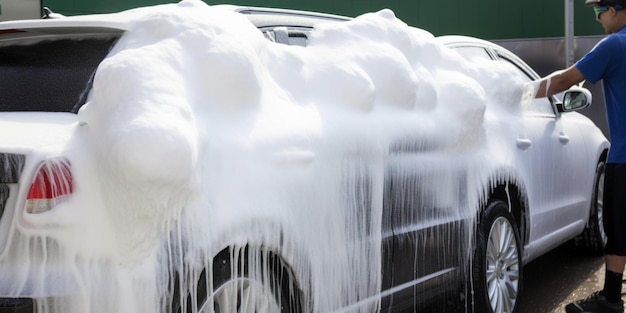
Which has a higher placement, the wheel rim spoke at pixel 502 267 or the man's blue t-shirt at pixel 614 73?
the man's blue t-shirt at pixel 614 73

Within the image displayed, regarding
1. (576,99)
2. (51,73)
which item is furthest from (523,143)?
(51,73)

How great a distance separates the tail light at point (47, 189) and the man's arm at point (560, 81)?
135 inches

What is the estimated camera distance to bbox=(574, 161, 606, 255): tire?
6.75 meters

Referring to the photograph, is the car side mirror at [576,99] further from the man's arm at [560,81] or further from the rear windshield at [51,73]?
the rear windshield at [51,73]

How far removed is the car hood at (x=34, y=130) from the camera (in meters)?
2.68

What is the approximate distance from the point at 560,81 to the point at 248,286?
288cm

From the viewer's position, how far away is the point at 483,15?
48.8 ft

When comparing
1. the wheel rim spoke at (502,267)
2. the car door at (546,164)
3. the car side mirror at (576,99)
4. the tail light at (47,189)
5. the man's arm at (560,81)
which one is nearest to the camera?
the tail light at (47,189)

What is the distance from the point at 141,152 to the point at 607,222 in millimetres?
3325

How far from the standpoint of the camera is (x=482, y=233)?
4520 mm

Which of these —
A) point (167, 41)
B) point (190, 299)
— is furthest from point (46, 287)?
point (167, 41)

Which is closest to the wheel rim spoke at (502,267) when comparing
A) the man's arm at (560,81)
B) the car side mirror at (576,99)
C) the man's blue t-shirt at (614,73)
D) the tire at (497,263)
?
the tire at (497,263)

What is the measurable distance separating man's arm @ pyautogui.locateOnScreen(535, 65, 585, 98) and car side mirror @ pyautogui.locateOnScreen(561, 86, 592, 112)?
1.97ft

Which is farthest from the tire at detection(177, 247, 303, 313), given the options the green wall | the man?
the green wall
